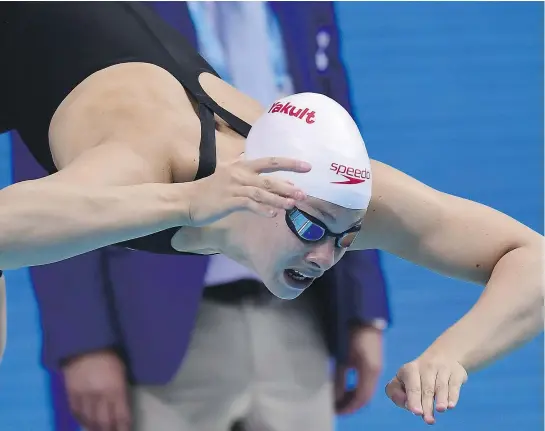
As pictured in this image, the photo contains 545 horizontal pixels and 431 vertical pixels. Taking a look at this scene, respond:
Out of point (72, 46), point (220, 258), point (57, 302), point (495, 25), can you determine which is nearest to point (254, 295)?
point (220, 258)

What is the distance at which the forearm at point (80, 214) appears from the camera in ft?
4.11

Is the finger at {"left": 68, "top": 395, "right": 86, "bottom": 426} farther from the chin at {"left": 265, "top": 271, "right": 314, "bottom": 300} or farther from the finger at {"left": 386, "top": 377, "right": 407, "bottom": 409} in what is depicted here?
the finger at {"left": 386, "top": 377, "right": 407, "bottom": 409}

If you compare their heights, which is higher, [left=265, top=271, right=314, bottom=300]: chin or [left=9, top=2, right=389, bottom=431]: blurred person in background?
[left=265, top=271, right=314, bottom=300]: chin

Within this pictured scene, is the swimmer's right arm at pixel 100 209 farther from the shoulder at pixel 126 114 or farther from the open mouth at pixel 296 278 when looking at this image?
the open mouth at pixel 296 278

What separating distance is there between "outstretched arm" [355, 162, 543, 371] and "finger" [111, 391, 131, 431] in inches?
30.1

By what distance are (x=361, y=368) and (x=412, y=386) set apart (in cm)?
98

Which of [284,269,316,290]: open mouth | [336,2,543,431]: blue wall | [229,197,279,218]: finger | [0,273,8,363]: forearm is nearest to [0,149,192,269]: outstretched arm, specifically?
[229,197,279,218]: finger

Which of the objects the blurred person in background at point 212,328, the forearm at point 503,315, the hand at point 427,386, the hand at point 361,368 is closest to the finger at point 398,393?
the hand at point 427,386

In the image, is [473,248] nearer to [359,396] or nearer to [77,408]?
[359,396]

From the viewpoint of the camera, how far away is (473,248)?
1756mm

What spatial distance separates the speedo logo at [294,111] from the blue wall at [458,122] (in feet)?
3.40

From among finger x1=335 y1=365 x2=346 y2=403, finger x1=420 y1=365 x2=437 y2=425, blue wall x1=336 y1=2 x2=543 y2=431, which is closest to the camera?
finger x1=420 y1=365 x2=437 y2=425

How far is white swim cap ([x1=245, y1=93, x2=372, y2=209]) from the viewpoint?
147cm

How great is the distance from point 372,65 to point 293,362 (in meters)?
0.83
